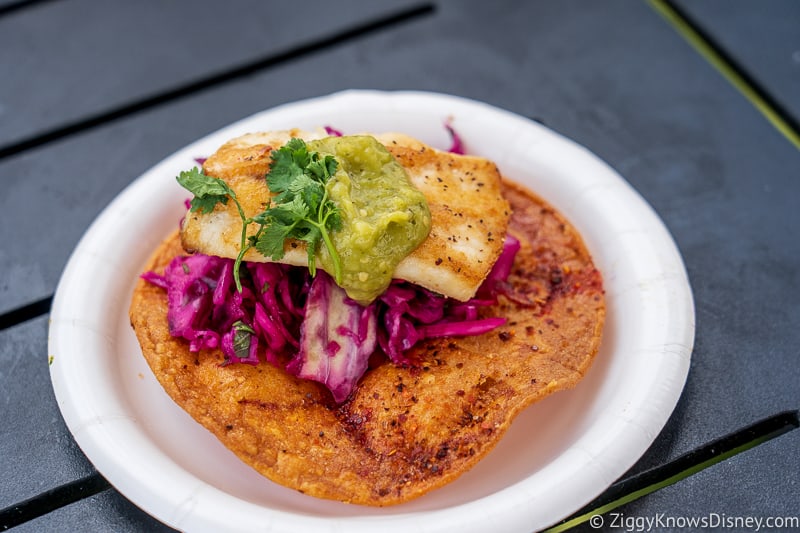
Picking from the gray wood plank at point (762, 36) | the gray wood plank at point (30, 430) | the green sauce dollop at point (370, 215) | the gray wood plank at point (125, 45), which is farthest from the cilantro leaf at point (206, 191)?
the gray wood plank at point (762, 36)

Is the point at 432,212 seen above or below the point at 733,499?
above

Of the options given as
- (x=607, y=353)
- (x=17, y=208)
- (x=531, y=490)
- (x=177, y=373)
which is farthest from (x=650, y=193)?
(x=17, y=208)

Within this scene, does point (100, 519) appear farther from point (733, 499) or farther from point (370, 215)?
point (733, 499)

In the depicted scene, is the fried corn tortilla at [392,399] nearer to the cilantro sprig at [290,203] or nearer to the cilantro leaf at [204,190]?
the cilantro sprig at [290,203]

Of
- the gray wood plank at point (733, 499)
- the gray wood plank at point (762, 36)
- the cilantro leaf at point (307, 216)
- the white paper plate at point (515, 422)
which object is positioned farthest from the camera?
the gray wood plank at point (762, 36)

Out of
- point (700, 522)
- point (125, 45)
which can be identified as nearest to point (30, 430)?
point (700, 522)
